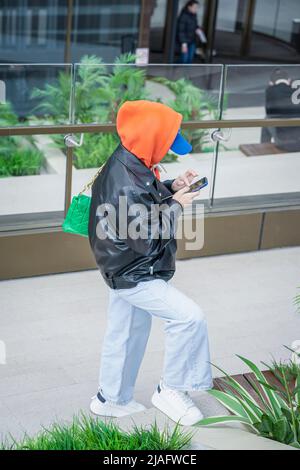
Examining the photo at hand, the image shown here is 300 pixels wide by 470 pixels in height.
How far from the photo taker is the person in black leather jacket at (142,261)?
14.4 ft

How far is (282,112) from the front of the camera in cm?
721

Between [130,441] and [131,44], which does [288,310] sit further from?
[131,44]

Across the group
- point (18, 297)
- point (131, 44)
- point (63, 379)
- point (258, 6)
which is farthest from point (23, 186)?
point (258, 6)

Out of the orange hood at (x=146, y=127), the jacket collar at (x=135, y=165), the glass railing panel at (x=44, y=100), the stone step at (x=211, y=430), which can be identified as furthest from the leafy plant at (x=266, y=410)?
the glass railing panel at (x=44, y=100)

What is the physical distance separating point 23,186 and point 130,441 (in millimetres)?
2906

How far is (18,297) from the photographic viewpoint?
621 cm

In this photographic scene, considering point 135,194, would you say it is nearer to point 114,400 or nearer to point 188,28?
point 114,400

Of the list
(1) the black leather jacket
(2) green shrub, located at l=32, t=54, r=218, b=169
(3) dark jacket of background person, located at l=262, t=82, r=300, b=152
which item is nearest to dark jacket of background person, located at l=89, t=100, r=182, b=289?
(1) the black leather jacket

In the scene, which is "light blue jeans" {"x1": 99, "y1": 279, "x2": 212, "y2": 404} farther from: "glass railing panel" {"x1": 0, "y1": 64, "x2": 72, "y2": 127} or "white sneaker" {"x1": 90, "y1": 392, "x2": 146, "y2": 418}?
"glass railing panel" {"x1": 0, "y1": 64, "x2": 72, "y2": 127}

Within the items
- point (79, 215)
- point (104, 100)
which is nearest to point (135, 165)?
point (79, 215)

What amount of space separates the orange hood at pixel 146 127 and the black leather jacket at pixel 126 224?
62mm

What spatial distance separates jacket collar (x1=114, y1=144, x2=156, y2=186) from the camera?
4410mm

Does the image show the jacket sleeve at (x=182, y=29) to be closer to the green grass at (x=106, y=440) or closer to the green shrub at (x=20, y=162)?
the green shrub at (x=20, y=162)

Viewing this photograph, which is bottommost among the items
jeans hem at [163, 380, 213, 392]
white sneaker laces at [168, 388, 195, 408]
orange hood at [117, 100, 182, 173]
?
white sneaker laces at [168, 388, 195, 408]
